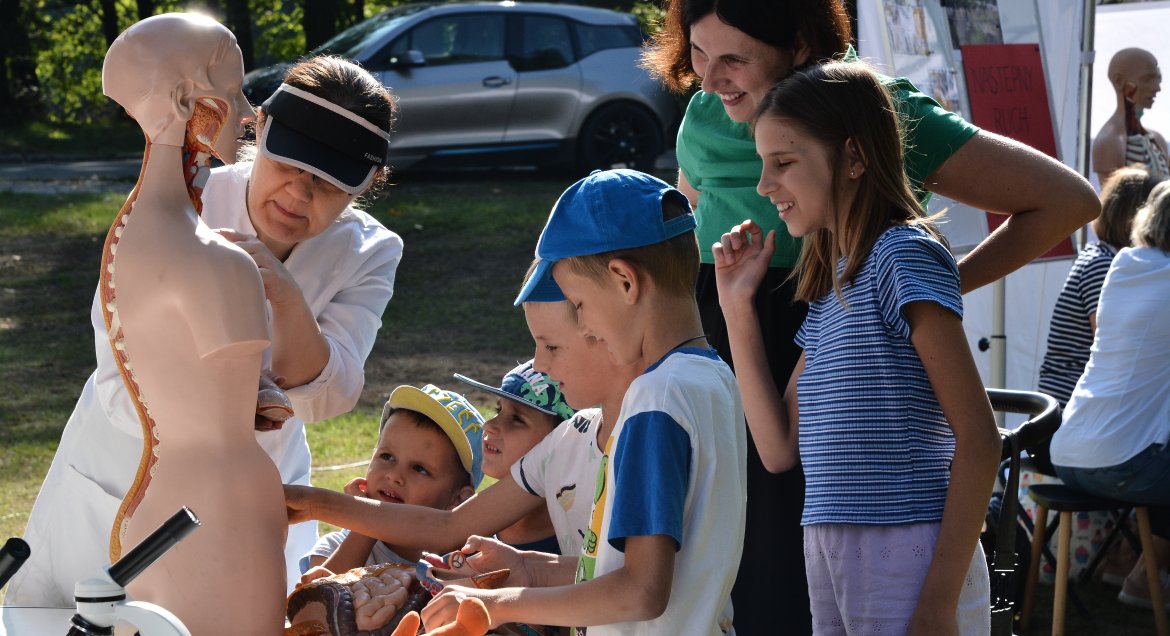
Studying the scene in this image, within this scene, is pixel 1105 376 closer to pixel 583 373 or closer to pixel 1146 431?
pixel 1146 431

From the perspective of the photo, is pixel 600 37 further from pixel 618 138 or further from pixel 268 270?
pixel 268 270

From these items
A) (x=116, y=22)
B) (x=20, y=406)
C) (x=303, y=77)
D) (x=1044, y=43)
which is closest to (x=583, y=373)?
(x=303, y=77)

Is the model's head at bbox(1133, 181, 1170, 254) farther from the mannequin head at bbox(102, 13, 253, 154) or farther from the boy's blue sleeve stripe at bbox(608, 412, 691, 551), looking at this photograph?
the mannequin head at bbox(102, 13, 253, 154)

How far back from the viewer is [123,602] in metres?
1.30

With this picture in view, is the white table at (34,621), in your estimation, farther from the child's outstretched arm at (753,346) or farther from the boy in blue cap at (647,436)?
the child's outstretched arm at (753,346)

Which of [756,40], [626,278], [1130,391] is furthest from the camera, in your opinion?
[1130,391]

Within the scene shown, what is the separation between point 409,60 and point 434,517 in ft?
27.8

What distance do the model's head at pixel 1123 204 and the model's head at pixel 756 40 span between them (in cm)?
245

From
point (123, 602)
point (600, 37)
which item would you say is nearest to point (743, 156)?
point (123, 602)

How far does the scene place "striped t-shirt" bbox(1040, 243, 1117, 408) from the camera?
174 inches

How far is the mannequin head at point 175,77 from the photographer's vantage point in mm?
1775

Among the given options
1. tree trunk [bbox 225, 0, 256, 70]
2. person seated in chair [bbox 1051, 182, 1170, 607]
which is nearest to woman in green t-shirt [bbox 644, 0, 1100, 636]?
person seated in chair [bbox 1051, 182, 1170, 607]

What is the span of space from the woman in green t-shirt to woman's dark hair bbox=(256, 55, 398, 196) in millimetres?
606

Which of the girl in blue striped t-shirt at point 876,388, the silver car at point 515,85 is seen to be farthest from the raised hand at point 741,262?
the silver car at point 515,85
